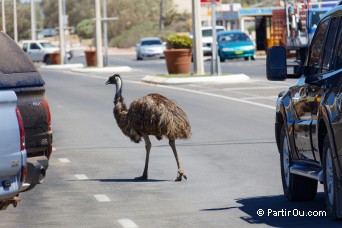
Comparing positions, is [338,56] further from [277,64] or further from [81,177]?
[81,177]

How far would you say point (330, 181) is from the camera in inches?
398

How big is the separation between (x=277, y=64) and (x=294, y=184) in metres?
1.32

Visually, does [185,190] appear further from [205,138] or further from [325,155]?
[205,138]

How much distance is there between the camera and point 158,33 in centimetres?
10869

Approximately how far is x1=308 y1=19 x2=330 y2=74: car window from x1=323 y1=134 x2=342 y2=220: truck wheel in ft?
4.48

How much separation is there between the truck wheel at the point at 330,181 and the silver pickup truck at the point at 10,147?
275 cm

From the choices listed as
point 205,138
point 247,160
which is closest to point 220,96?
point 205,138

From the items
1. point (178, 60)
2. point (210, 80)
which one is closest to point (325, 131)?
point (210, 80)

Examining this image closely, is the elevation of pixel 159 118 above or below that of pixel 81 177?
above

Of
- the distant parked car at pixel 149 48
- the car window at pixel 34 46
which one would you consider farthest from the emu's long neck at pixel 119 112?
the car window at pixel 34 46

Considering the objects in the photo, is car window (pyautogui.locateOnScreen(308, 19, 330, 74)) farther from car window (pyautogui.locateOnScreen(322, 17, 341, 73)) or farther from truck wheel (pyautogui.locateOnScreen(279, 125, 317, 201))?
truck wheel (pyautogui.locateOnScreen(279, 125, 317, 201))

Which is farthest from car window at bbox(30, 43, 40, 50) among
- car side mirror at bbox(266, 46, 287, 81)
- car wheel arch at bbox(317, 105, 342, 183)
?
car wheel arch at bbox(317, 105, 342, 183)

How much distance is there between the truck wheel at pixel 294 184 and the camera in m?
11.7

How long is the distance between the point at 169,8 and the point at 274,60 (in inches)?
4615
